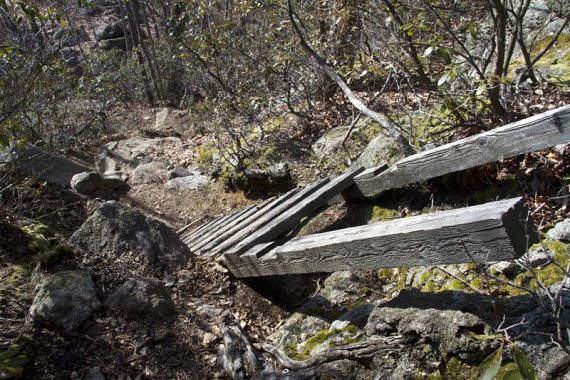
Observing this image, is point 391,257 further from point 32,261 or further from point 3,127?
point 3,127

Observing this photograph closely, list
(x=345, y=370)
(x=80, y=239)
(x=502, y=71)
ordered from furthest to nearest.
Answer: (x=502, y=71), (x=80, y=239), (x=345, y=370)

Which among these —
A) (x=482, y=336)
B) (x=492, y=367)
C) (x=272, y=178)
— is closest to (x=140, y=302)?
(x=482, y=336)

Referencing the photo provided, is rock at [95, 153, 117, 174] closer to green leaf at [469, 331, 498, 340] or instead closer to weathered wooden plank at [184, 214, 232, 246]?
weathered wooden plank at [184, 214, 232, 246]

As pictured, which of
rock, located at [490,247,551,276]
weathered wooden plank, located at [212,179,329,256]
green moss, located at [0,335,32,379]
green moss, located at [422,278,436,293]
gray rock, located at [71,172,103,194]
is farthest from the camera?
gray rock, located at [71,172,103,194]

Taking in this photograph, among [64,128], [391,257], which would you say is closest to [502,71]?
[391,257]

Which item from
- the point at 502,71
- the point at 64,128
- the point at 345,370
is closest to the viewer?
the point at 345,370

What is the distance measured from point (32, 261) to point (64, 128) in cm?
593

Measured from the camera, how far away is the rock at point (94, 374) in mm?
2754

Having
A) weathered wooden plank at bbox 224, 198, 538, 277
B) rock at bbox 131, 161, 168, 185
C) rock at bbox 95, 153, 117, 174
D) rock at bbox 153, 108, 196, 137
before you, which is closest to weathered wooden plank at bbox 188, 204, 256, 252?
weathered wooden plank at bbox 224, 198, 538, 277

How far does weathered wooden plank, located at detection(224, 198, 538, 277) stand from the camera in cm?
221

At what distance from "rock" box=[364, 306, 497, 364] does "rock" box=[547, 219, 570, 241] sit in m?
1.03

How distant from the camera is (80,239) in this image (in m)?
3.95

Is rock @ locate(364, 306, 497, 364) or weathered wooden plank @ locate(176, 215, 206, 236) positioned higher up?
weathered wooden plank @ locate(176, 215, 206, 236)

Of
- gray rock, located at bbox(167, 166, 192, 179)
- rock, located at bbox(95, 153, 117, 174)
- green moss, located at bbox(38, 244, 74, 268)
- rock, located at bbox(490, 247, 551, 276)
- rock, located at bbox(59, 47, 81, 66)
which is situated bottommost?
rock, located at bbox(490, 247, 551, 276)
